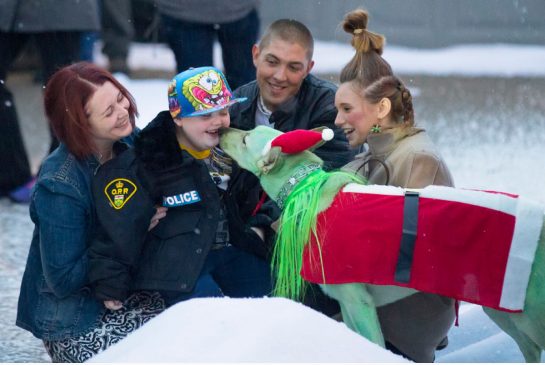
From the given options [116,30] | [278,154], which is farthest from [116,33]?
[278,154]

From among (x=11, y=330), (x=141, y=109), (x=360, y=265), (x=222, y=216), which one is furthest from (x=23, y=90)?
(x=360, y=265)

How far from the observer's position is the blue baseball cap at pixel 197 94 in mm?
3406

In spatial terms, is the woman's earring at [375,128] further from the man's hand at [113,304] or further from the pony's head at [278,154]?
the man's hand at [113,304]

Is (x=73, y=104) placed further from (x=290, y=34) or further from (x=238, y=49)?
(x=238, y=49)

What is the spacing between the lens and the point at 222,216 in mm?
3590

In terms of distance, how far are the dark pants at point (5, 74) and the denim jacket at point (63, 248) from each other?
2.43m

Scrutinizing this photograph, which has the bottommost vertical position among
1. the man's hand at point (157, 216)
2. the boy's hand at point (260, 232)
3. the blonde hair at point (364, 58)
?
the boy's hand at point (260, 232)

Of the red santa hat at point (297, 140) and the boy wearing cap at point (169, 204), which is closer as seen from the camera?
the red santa hat at point (297, 140)

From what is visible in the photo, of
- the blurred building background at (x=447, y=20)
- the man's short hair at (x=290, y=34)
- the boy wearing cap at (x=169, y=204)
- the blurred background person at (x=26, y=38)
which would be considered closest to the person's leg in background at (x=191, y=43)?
the blurred background person at (x=26, y=38)

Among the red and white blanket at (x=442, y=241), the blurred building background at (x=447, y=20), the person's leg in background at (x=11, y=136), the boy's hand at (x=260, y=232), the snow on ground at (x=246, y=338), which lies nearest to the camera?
the snow on ground at (x=246, y=338)

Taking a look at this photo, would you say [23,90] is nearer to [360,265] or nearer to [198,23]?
[198,23]

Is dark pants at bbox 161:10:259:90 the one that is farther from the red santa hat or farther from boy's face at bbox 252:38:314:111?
the red santa hat

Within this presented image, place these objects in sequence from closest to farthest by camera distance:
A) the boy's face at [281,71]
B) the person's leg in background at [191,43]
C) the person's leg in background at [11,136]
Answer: the boy's face at [281,71]
the person's leg in background at [191,43]
the person's leg in background at [11,136]

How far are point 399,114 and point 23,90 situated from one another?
21.4 feet
